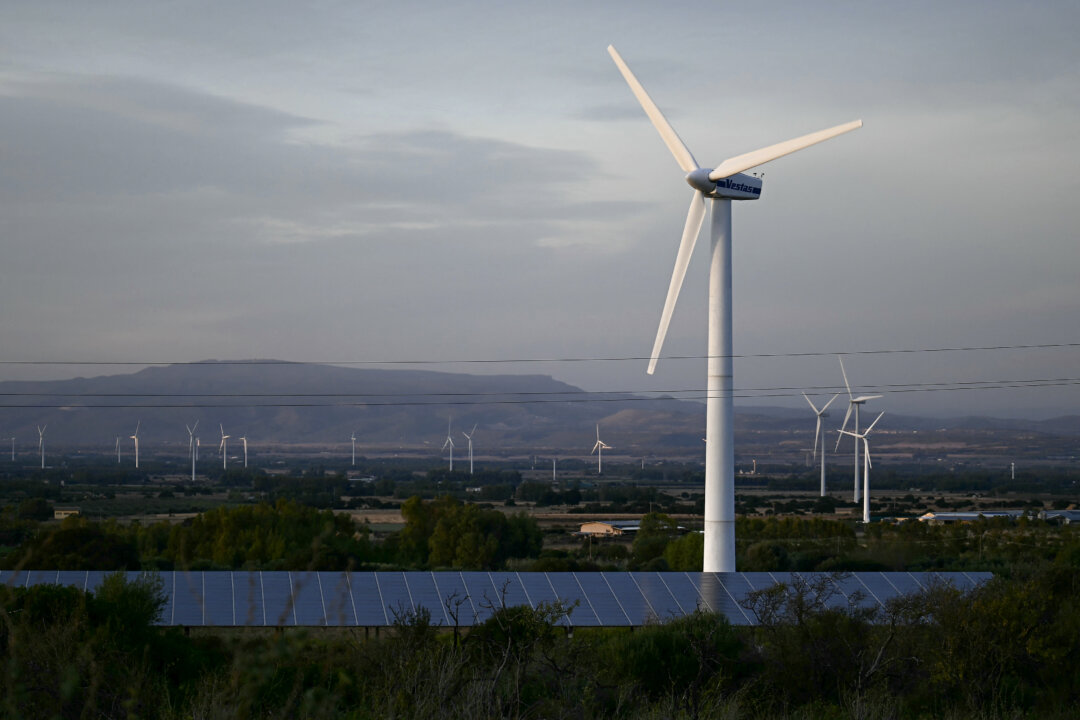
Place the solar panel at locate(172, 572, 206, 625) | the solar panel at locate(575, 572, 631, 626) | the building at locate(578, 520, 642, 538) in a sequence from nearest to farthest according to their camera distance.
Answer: the solar panel at locate(172, 572, 206, 625) < the solar panel at locate(575, 572, 631, 626) < the building at locate(578, 520, 642, 538)

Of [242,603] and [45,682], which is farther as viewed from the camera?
[242,603]

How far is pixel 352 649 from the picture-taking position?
67.6 ft

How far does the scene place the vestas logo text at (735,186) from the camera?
34125mm

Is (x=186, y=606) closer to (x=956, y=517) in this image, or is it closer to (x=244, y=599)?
(x=244, y=599)

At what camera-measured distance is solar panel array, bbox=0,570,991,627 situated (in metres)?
27.7

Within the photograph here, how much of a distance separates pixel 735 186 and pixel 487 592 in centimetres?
1409

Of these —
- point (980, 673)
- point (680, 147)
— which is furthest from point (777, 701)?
point (680, 147)

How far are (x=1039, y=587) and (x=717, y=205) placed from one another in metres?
14.9

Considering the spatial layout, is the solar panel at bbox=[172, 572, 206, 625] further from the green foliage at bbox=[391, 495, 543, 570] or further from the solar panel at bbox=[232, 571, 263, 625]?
the green foliage at bbox=[391, 495, 543, 570]

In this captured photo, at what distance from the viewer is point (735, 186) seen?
113 ft

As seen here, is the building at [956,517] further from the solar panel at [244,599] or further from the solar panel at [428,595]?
the solar panel at [244,599]

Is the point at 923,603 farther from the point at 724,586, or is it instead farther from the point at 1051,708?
the point at 724,586

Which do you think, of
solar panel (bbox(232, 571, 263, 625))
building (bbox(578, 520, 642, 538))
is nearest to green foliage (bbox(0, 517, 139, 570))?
solar panel (bbox(232, 571, 263, 625))

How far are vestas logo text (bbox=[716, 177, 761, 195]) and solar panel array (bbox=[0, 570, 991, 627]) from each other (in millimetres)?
11390
